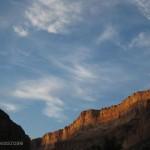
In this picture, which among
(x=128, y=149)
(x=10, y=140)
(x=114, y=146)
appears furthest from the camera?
(x=128, y=149)

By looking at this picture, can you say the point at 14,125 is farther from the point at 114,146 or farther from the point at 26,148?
the point at 114,146

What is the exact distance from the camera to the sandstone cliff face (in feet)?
235

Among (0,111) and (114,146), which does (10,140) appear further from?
(114,146)

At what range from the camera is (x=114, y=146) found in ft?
207

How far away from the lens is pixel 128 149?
189250mm

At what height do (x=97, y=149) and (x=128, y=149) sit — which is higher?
(x=128, y=149)

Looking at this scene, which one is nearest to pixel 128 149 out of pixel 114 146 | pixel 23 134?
pixel 23 134

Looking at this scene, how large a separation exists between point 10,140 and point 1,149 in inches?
188

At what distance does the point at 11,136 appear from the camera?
246 ft

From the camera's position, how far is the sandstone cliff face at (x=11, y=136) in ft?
235

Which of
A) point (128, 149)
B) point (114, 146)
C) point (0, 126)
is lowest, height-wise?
point (114, 146)

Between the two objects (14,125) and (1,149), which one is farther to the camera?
(14,125)

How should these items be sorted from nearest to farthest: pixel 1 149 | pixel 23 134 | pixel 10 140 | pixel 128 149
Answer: pixel 1 149
pixel 10 140
pixel 23 134
pixel 128 149

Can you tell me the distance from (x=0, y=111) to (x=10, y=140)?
A: 6.44m
